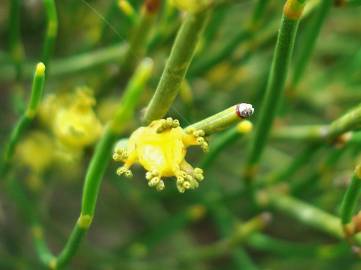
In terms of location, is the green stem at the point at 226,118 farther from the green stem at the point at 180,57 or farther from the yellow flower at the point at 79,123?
the yellow flower at the point at 79,123

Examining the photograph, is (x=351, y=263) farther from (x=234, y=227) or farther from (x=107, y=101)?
(x=107, y=101)

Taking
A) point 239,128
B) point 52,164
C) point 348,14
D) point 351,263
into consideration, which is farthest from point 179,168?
point 348,14

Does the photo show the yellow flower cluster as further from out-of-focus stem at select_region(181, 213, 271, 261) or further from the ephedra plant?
out-of-focus stem at select_region(181, 213, 271, 261)

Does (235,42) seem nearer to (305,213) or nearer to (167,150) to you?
(305,213)

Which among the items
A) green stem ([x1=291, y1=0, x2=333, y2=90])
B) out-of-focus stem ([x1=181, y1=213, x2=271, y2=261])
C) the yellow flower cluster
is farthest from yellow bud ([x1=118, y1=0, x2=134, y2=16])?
out-of-focus stem ([x1=181, y1=213, x2=271, y2=261])

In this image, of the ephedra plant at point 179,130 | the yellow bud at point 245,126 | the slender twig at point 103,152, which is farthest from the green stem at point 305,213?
the slender twig at point 103,152

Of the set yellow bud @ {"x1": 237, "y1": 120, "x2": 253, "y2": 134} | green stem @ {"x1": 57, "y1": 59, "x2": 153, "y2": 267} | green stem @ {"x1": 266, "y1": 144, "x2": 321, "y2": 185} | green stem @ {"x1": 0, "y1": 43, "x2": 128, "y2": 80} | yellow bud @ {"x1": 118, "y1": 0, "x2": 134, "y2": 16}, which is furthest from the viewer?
green stem @ {"x1": 0, "y1": 43, "x2": 128, "y2": 80}
